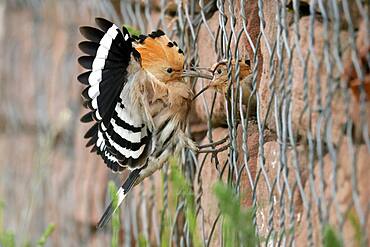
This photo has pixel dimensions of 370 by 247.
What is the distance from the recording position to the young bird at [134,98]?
1.56 m

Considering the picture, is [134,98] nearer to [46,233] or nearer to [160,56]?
[160,56]

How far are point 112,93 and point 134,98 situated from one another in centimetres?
8

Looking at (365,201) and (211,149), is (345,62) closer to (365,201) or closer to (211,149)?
(365,201)

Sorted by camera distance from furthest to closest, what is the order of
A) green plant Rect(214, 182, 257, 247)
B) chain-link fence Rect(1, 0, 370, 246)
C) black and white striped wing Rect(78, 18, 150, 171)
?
black and white striped wing Rect(78, 18, 150, 171) < chain-link fence Rect(1, 0, 370, 246) < green plant Rect(214, 182, 257, 247)

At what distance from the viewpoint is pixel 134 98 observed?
167 cm

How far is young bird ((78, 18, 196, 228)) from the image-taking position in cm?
156

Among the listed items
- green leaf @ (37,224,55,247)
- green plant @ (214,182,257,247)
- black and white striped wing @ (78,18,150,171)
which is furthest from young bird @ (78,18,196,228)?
green plant @ (214,182,257,247)

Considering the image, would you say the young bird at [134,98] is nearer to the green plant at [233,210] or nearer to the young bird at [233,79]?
the young bird at [233,79]

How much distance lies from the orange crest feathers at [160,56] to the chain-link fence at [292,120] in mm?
100

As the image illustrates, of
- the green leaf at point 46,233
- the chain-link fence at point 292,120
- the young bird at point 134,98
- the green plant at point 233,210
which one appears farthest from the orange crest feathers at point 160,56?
the green plant at point 233,210

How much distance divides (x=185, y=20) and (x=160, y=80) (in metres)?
0.32

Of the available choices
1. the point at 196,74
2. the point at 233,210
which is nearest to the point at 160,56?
the point at 196,74

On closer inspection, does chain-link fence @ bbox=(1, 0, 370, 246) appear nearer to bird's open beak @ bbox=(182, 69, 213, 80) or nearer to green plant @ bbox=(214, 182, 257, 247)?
bird's open beak @ bbox=(182, 69, 213, 80)

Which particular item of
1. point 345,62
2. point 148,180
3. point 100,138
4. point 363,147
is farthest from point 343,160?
point 148,180
